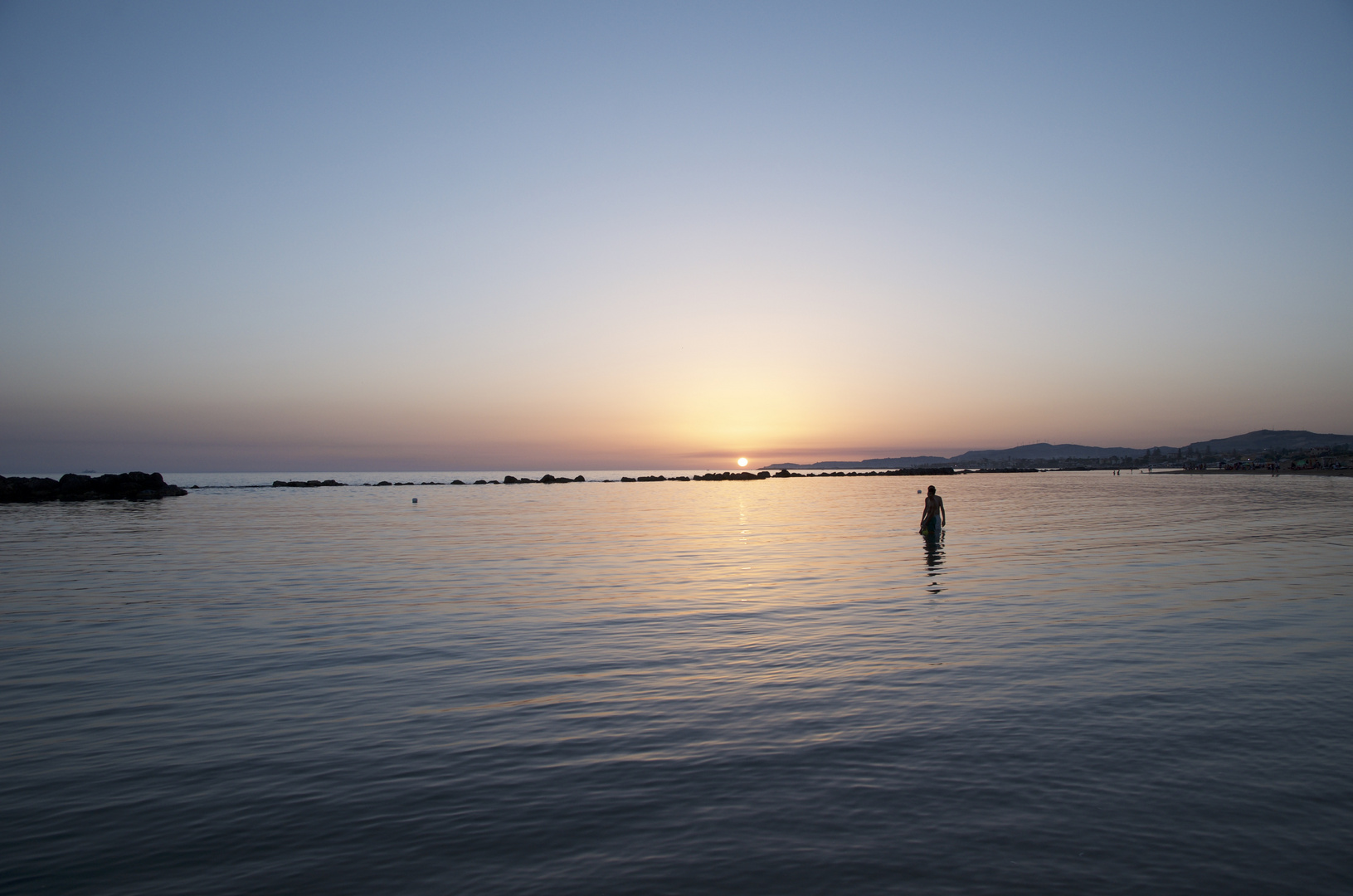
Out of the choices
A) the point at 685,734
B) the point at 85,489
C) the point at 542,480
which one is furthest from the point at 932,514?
the point at 542,480

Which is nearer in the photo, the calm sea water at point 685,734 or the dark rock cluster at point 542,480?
the calm sea water at point 685,734

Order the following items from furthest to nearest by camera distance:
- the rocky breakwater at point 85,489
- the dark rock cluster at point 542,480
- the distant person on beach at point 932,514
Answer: the dark rock cluster at point 542,480 → the rocky breakwater at point 85,489 → the distant person on beach at point 932,514

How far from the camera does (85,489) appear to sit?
82.2 meters

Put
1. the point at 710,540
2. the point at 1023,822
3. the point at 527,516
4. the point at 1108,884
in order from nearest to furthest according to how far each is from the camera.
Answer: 1. the point at 1108,884
2. the point at 1023,822
3. the point at 710,540
4. the point at 527,516

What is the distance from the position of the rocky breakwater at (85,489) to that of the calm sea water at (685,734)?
224 ft

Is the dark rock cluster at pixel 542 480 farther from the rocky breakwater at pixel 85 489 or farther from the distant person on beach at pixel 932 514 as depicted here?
the distant person on beach at pixel 932 514

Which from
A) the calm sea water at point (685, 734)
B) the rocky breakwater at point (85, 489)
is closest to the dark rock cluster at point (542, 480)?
the rocky breakwater at point (85, 489)

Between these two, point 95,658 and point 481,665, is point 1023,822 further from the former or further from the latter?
point 95,658

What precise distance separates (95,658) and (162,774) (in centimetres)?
771

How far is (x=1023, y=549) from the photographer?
103 ft

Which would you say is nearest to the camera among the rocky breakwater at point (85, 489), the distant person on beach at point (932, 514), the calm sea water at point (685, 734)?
the calm sea water at point (685, 734)

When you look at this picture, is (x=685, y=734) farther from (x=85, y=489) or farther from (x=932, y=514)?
(x=85, y=489)

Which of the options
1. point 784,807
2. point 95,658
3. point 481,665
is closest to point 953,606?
point 481,665

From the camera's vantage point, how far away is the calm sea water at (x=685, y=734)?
6746 millimetres
